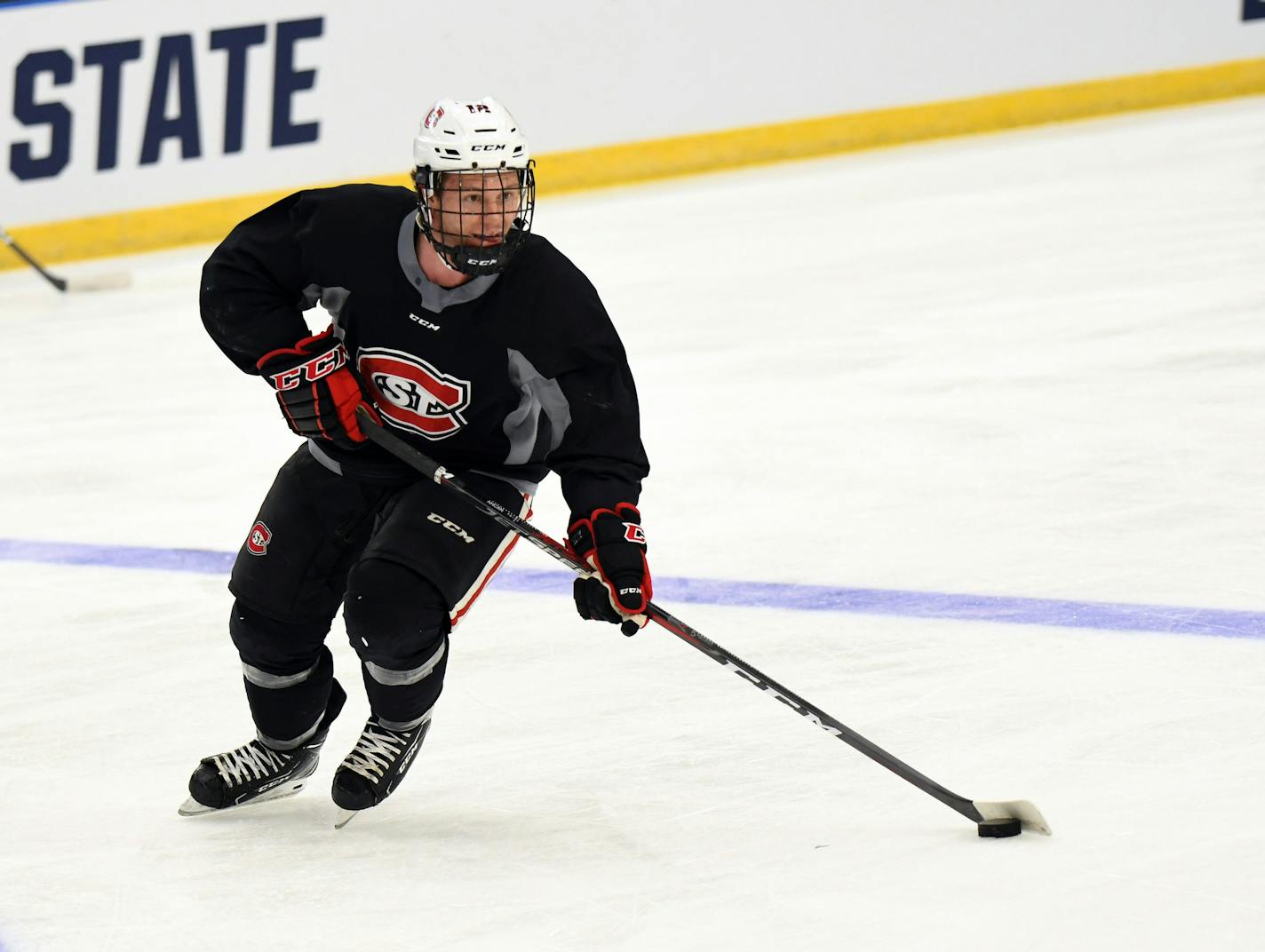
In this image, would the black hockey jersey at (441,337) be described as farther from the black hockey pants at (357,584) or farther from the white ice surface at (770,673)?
the white ice surface at (770,673)

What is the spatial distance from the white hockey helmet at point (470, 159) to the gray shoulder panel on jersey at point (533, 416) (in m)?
0.15

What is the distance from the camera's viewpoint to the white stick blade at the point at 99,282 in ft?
23.4

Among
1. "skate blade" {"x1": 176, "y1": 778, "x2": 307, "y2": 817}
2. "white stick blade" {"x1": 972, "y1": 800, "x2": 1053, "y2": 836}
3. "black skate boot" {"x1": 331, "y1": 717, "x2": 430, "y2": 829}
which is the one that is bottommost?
"skate blade" {"x1": 176, "y1": 778, "x2": 307, "y2": 817}

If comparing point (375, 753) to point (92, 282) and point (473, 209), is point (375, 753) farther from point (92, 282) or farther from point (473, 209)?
point (92, 282)

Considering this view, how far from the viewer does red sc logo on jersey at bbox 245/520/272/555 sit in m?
2.46

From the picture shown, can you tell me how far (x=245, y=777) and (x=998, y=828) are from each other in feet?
3.28

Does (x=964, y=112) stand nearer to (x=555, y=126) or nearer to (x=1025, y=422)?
(x=555, y=126)

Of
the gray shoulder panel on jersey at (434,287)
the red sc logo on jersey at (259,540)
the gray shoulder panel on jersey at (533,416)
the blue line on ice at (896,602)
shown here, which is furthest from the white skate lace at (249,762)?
the blue line on ice at (896,602)

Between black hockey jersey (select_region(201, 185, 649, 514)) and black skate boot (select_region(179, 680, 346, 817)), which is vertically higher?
black hockey jersey (select_region(201, 185, 649, 514))

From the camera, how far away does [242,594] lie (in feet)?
8.08

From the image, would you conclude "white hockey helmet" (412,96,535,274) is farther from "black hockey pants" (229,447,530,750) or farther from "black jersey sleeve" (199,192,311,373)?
"black hockey pants" (229,447,530,750)

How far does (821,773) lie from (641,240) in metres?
5.14

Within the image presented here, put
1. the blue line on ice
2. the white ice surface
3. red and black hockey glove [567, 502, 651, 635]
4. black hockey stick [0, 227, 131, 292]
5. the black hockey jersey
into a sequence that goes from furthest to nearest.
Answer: black hockey stick [0, 227, 131, 292]
the blue line on ice
the black hockey jersey
red and black hockey glove [567, 502, 651, 635]
the white ice surface

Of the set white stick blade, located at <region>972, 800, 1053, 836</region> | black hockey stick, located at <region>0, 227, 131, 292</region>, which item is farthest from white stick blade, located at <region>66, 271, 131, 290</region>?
white stick blade, located at <region>972, 800, 1053, 836</region>
